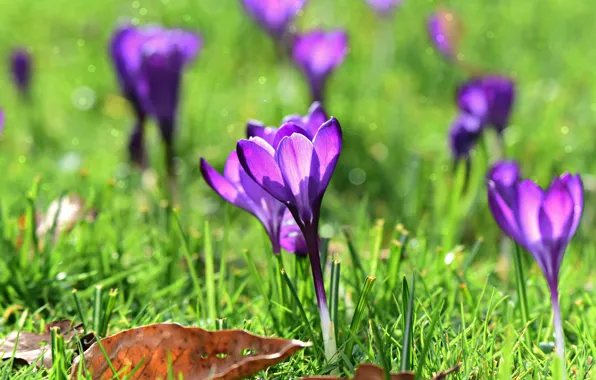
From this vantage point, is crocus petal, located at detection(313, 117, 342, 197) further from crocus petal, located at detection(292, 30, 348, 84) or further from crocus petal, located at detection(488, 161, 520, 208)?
crocus petal, located at detection(292, 30, 348, 84)

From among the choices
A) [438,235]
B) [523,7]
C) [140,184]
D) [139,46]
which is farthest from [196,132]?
[523,7]

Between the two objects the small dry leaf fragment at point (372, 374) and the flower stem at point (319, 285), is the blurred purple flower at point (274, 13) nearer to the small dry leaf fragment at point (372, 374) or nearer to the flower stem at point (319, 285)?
the flower stem at point (319, 285)

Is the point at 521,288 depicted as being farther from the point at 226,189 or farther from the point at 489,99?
the point at 489,99

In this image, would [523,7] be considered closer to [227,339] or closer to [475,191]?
[475,191]

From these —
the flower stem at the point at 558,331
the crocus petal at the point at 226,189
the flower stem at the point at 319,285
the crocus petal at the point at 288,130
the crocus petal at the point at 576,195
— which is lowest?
the flower stem at the point at 558,331

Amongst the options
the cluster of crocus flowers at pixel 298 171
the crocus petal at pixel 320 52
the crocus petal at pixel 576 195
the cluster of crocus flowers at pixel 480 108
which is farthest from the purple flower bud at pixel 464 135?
the cluster of crocus flowers at pixel 298 171

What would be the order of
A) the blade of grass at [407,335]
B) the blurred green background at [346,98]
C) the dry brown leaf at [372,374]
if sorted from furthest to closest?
the blurred green background at [346,98] → the blade of grass at [407,335] → the dry brown leaf at [372,374]

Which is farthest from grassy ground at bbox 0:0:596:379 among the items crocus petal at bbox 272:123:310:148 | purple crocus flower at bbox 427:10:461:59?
crocus petal at bbox 272:123:310:148
